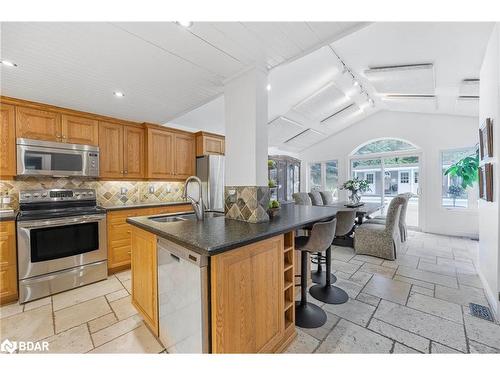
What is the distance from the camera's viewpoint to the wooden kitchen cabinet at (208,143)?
161 inches

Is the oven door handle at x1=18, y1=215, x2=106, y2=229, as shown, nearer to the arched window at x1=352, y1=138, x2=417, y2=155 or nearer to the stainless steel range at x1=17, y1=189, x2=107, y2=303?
the stainless steel range at x1=17, y1=189, x2=107, y2=303

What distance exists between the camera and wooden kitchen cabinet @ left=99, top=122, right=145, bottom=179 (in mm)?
3195

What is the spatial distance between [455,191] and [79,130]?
25.2 feet

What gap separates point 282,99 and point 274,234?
11.0 ft

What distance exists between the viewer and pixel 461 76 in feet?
9.78

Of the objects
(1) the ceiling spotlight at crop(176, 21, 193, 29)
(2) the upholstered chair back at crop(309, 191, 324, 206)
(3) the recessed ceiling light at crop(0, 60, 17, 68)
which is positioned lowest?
(2) the upholstered chair back at crop(309, 191, 324, 206)

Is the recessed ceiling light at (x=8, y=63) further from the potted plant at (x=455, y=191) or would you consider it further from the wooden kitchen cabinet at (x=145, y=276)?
the potted plant at (x=455, y=191)

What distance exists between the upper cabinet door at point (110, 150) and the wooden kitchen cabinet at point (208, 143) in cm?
131

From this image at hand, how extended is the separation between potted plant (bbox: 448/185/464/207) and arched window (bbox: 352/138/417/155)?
1260 millimetres

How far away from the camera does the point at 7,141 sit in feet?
8.02

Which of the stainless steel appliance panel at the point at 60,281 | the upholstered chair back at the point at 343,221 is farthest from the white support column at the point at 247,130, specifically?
the stainless steel appliance panel at the point at 60,281

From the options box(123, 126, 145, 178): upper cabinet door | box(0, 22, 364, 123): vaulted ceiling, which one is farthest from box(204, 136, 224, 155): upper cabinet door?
box(0, 22, 364, 123): vaulted ceiling

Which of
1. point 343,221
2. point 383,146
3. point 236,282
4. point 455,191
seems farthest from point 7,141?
point 455,191
